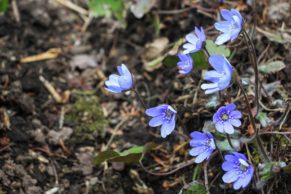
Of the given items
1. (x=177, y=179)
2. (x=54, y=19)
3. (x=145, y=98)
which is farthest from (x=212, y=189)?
(x=54, y=19)

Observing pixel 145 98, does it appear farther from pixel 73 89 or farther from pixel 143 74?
pixel 73 89

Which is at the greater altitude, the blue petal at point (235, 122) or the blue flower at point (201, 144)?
the blue petal at point (235, 122)

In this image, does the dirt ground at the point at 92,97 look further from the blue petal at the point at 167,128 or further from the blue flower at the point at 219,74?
the blue flower at the point at 219,74

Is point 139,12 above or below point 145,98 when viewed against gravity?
above

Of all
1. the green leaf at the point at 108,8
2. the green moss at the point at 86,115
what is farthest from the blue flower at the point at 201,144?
the green leaf at the point at 108,8

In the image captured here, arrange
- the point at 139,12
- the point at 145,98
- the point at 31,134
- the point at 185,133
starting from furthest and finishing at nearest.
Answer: the point at 139,12
the point at 145,98
the point at 31,134
the point at 185,133

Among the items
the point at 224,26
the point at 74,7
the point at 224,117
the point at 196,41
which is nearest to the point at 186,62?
the point at 196,41

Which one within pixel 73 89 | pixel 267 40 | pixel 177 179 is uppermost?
pixel 267 40

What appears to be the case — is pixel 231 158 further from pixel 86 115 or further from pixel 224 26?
pixel 86 115
